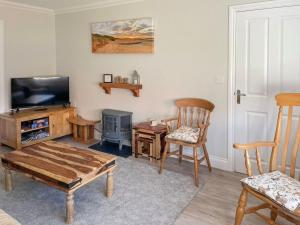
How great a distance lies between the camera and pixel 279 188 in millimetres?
1898

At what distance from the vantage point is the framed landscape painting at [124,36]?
3953mm

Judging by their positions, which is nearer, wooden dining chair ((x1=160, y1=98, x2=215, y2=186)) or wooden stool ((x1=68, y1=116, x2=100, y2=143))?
wooden dining chair ((x1=160, y1=98, x2=215, y2=186))

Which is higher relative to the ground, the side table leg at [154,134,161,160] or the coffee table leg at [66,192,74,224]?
the side table leg at [154,134,161,160]

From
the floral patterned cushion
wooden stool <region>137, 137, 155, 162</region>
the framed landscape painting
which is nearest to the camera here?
the floral patterned cushion

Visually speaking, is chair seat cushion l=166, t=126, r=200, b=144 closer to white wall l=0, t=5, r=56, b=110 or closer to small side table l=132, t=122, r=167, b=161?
small side table l=132, t=122, r=167, b=161

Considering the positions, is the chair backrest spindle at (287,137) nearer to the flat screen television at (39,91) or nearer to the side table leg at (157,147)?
the side table leg at (157,147)

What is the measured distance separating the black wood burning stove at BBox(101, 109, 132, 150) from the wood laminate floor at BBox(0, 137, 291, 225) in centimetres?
93

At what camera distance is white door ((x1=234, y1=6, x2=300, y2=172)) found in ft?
9.64

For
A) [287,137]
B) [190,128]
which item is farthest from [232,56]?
[287,137]

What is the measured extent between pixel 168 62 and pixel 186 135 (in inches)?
45.4

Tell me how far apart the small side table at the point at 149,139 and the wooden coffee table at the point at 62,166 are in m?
1.05

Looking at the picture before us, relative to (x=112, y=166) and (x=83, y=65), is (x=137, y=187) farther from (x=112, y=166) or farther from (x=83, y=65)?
(x=83, y=65)

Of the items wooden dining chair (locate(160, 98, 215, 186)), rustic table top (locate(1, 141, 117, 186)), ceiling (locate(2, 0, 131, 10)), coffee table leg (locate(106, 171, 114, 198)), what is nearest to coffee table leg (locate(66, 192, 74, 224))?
rustic table top (locate(1, 141, 117, 186))

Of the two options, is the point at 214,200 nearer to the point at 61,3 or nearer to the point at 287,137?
the point at 287,137
